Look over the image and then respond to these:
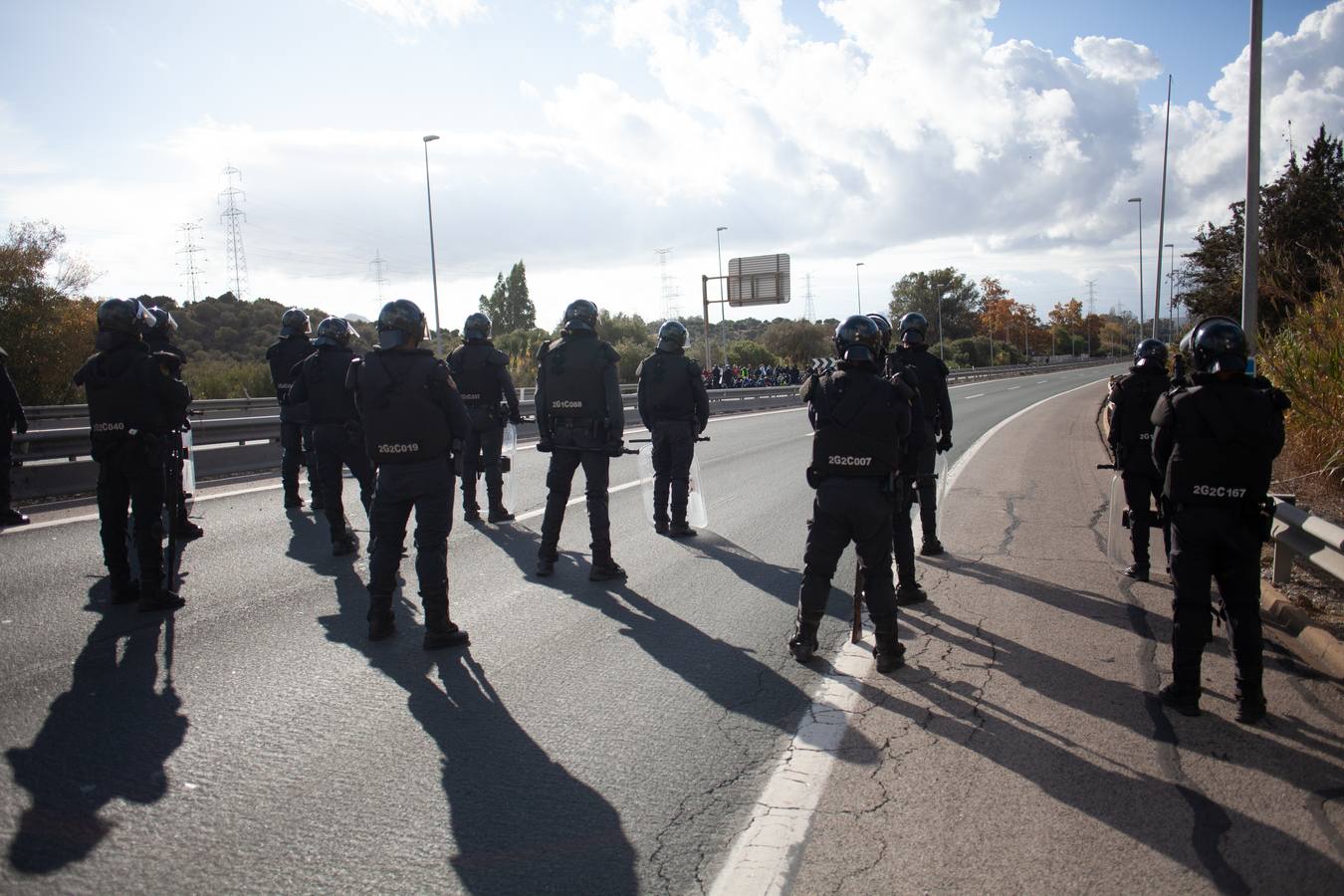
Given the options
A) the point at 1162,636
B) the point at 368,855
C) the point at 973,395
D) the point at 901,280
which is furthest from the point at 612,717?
the point at 901,280

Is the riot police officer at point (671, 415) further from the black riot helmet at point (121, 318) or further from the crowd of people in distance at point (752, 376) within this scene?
the crowd of people in distance at point (752, 376)

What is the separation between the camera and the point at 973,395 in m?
43.7

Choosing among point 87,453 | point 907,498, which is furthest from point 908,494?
point 87,453

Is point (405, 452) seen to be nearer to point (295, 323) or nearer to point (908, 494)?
point (908, 494)

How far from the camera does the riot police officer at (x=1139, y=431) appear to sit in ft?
23.7

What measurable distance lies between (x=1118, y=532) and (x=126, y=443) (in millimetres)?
7278

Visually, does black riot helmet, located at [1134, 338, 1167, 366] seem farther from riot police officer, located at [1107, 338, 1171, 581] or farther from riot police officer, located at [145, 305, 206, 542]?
riot police officer, located at [145, 305, 206, 542]

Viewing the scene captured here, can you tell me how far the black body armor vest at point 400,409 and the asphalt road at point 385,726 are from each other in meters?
1.13

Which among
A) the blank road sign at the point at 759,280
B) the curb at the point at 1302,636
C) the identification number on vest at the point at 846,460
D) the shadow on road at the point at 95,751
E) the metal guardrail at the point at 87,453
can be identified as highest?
the blank road sign at the point at 759,280

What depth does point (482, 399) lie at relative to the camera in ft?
33.1

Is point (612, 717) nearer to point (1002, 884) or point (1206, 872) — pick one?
point (1002, 884)

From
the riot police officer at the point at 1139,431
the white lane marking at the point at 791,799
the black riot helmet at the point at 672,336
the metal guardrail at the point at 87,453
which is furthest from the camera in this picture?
the metal guardrail at the point at 87,453

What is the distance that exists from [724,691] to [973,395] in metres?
41.3

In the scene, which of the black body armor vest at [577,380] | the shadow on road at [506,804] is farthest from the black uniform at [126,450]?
the black body armor vest at [577,380]
